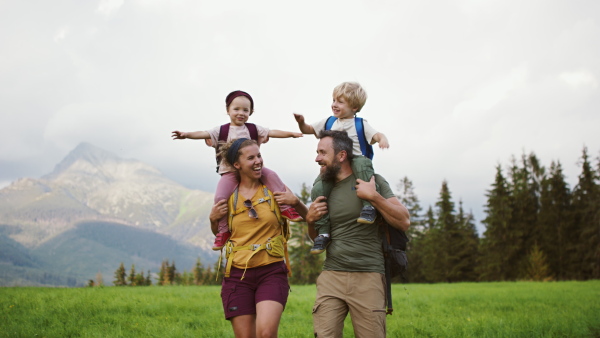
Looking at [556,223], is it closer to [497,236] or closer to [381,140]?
[497,236]

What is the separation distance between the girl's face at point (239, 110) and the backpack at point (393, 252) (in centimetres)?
212

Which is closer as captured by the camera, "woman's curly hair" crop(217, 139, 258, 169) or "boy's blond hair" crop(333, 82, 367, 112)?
"woman's curly hair" crop(217, 139, 258, 169)

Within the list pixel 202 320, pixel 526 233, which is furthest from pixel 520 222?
pixel 202 320

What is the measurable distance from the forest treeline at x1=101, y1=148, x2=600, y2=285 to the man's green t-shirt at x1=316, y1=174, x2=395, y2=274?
Answer: 39.0m

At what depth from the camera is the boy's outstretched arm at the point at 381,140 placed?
4869 mm

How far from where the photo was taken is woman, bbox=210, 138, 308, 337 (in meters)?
4.47

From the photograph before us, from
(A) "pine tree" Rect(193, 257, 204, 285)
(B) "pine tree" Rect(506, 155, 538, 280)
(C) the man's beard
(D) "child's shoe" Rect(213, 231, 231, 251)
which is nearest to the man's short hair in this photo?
(C) the man's beard

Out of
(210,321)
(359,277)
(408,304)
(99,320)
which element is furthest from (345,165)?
(408,304)

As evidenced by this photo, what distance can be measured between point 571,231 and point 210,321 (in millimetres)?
48061

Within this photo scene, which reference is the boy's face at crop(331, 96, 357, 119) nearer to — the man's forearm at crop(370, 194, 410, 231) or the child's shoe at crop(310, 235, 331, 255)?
the man's forearm at crop(370, 194, 410, 231)

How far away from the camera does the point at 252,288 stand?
4605mm

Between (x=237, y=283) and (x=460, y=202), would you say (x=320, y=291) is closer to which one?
(x=237, y=283)

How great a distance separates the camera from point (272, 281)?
4.56 m

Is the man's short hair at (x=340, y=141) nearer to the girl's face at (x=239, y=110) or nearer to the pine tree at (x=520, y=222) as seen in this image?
the girl's face at (x=239, y=110)
